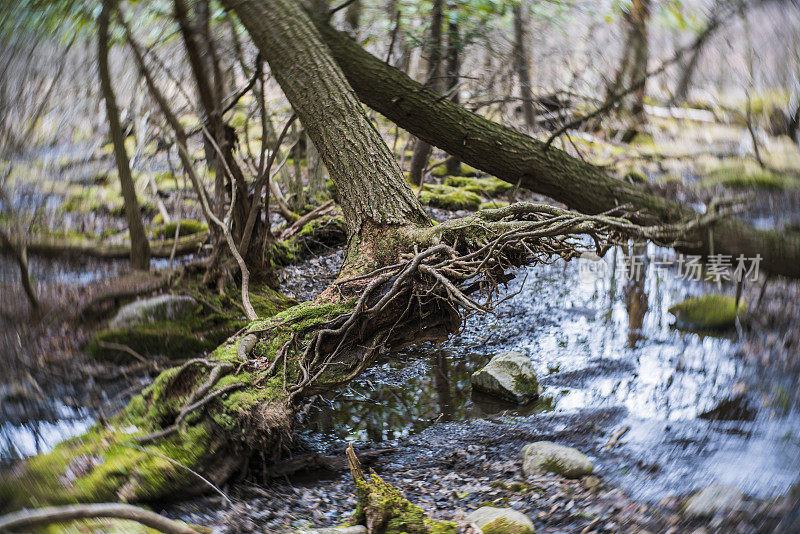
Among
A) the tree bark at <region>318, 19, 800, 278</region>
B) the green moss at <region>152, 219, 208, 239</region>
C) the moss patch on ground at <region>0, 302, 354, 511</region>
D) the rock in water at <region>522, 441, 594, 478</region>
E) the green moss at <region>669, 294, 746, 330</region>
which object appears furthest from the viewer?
the green moss at <region>152, 219, 208, 239</region>

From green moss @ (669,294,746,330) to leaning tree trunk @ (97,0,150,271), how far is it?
6128mm

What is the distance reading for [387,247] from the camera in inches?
155

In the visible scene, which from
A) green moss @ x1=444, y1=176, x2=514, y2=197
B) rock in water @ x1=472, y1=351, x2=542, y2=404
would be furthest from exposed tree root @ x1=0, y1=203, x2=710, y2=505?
green moss @ x1=444, y1=176, x2=514, y2=197

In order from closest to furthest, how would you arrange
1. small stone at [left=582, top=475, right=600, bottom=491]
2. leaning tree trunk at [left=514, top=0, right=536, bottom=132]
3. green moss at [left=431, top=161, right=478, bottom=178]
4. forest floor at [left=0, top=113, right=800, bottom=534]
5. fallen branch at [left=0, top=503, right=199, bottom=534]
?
fallen branch at [left=0, top=503, right=199, bottom=534], forest floor at [left=0, top=113, right=800, bottom=534], small stone at [left=582, top=475, right=600, bottom=491], leaning tree trunk at [left=514, top=0, right=536, bottom=132], green moss at [left=431, top=161, right=478, bottom=178]

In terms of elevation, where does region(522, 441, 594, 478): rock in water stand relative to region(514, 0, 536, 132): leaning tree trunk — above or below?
below

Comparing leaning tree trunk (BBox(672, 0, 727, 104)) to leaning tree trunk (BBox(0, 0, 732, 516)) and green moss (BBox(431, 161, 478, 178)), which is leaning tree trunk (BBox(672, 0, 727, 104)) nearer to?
leaning tree trunk (BBox(0, 0, 732, 516))

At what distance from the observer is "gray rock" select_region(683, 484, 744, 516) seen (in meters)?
3.02

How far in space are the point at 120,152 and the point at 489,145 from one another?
3.75 meters

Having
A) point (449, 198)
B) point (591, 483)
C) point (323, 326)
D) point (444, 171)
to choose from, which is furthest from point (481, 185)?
point (591, 483)

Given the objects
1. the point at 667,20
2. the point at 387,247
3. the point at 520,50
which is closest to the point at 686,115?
the point at 667,20

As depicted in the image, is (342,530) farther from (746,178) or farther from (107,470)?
(746,178)

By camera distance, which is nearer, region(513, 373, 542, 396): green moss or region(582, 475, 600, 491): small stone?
region(582, 475, 600, 491): small stone

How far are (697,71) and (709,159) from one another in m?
1.14

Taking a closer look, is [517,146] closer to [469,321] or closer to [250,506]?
[469,321]
